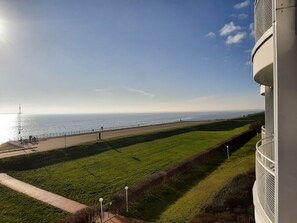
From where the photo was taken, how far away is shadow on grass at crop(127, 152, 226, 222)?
12508mm

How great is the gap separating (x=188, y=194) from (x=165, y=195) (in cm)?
126

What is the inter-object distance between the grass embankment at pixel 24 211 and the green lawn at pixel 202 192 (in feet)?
16.5

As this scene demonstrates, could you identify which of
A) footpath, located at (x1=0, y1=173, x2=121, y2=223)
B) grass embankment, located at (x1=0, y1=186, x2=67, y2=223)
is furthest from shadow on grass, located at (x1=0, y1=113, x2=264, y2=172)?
grass embankment, located at (x1=0, y1=186, x2=67, y2=223)

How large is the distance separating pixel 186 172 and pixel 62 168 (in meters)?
9.44

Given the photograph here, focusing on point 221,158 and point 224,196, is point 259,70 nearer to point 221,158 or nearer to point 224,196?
point 224,196

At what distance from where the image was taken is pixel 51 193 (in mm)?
15102

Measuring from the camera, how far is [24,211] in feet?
42.0

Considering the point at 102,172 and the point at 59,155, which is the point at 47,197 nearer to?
the point at 102,172

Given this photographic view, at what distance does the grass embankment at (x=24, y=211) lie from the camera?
472 inches

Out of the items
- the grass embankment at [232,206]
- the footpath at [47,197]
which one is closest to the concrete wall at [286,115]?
the grass embankment at [232,206]

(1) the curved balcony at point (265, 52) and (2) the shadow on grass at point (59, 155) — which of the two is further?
(2) the shadow on grass at point (59, 155)

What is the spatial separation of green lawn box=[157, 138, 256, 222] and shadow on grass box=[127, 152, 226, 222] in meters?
0.30

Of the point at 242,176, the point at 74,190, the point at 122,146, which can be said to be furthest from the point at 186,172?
the point at 122,146

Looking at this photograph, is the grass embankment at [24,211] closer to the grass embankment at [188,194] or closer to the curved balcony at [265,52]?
the grass embankment at [188,194]
